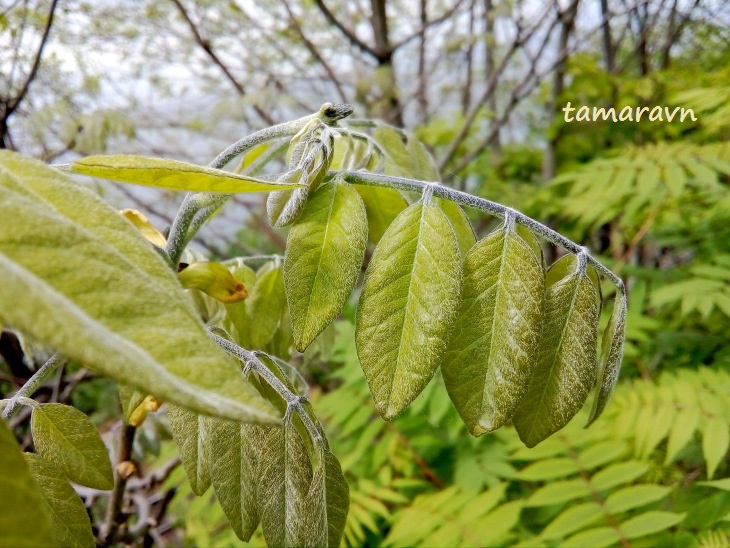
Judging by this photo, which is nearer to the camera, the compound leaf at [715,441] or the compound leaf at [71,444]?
the compound leaf at [71,444]

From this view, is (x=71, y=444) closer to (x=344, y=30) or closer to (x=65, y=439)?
(x=65, y=439)

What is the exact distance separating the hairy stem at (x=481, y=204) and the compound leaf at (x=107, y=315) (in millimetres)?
226

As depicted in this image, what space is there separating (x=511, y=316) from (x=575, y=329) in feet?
0.18

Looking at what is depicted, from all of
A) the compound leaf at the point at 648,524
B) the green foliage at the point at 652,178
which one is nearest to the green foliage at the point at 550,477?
the compound leaf at the point at 648,524

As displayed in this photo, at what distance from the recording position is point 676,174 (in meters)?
1.38

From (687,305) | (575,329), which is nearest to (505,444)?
(687,305)

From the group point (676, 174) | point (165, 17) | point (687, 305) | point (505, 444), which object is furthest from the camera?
point (165, 17)

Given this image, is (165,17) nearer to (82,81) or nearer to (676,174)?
(82,81)

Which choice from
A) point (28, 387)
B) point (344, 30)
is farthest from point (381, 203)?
point (344, 30)

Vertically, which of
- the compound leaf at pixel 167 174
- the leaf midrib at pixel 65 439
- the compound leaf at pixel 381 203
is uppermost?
the compound leaf at pixel 167 174

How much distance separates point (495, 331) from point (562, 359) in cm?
6

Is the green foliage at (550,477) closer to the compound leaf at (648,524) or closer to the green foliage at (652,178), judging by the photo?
the compound leaf at (648,524)

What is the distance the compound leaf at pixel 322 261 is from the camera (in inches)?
14.6

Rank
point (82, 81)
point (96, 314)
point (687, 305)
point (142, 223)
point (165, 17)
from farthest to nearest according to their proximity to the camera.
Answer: point (165, 17) → point (82, 81) → point (687, 305) → point (142, 223) → point (96, 314)
